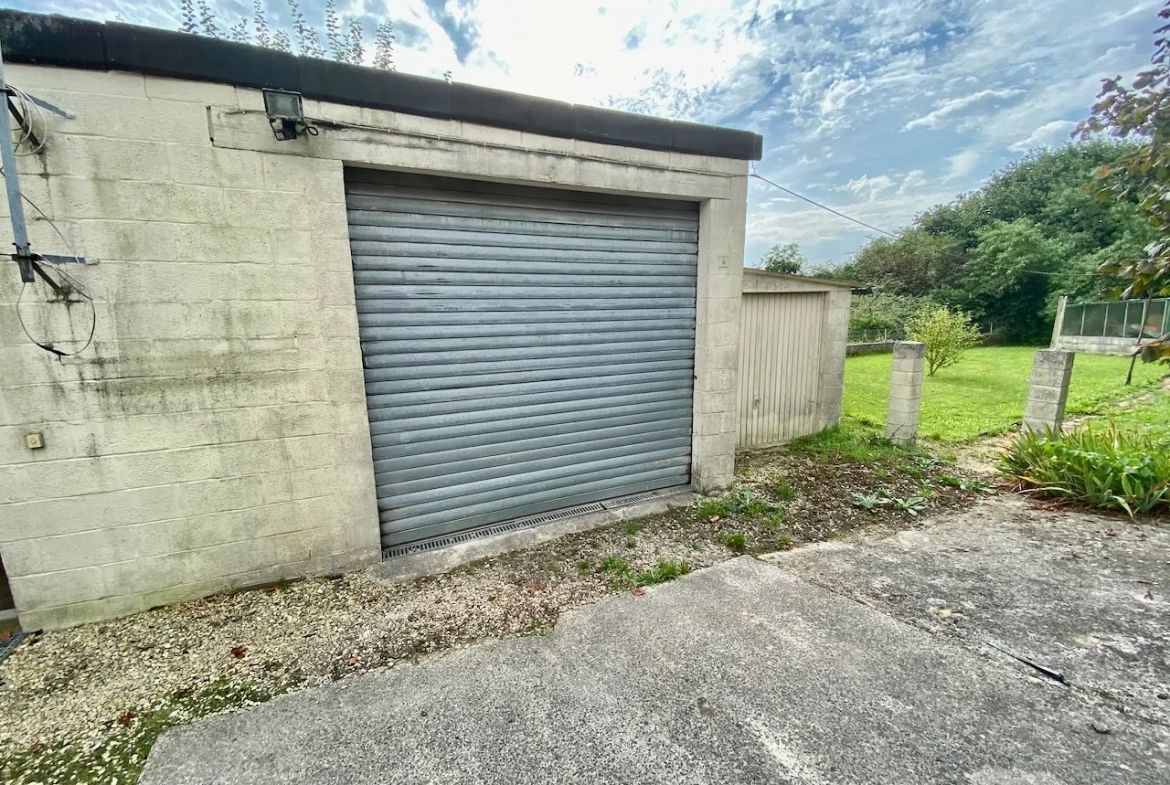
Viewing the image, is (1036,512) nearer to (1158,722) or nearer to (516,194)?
(1158,722)

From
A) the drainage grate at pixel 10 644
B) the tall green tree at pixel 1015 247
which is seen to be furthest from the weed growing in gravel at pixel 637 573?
the tall green tree at pixel 1015 247

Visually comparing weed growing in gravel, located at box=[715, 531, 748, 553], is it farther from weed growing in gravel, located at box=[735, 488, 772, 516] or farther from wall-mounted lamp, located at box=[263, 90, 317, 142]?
wall-mounted lamp, located at box=[263, 90, 317, 142]

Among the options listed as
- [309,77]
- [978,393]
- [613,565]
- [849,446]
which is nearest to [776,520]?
[613,565]

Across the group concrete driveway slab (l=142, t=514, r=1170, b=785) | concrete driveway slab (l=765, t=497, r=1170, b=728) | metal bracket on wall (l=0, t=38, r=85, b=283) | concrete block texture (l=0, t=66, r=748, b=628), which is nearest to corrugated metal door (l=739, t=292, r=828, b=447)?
concrete driveway slab (l=765, t=497, r=1170, b=728)

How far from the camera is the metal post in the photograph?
6.82 feet

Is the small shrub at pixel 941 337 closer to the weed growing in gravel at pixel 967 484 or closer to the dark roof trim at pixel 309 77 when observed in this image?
the weed growing in gravel at pixel 967 484

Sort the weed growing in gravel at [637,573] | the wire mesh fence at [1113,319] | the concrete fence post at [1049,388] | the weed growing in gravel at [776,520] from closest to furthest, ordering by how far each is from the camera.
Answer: the weed growing in gravel at [637,573] → the weed growing in gravel at [776,520] → the concrete fence post at [1049,388] → the wire mesh fence at [1113,319]

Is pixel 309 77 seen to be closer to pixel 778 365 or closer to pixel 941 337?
pixel 778 365

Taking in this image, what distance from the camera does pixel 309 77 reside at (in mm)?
2756

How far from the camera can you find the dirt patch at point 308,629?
6.73 feet

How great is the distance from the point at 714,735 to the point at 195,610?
3101 millimetres

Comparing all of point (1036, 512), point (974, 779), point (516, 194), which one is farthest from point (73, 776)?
point (1036, 512)

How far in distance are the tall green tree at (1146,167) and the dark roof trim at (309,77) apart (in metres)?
2.66

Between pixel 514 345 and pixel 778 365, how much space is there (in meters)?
3.76
